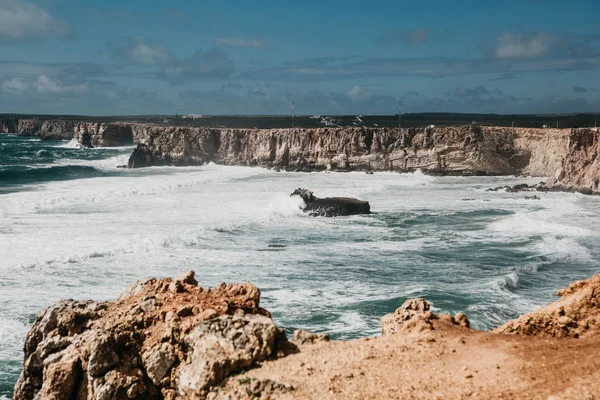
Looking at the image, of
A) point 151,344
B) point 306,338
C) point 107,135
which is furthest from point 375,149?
point 107,135

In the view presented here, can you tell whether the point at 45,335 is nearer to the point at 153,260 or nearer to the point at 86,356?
the point at 86,356

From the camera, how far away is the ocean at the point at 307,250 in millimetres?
19938

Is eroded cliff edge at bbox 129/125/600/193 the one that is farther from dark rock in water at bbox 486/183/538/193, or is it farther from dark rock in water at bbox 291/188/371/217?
dark rock in water at bbox 291/188/371/217

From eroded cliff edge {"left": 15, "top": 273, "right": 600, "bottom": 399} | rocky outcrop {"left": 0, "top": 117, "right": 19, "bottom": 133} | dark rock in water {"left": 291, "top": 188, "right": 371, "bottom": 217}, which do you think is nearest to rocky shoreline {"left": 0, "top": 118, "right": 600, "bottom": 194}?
dark rock in water {"left": 291, "top": 188, "right": 371, "bottom": 217}

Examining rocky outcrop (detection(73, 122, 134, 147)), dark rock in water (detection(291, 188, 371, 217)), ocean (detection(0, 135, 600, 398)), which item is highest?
rocky outcrop (detection(73, 122, 134, 147))

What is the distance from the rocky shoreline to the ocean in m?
10.6

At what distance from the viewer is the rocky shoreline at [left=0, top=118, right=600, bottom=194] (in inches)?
2175

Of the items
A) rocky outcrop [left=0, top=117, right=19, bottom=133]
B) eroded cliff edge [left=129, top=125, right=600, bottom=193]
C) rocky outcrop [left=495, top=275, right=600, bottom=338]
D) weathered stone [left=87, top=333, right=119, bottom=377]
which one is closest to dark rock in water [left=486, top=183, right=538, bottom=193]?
eroded cliff edge [left=129, top=125, right=600, bottom=193]

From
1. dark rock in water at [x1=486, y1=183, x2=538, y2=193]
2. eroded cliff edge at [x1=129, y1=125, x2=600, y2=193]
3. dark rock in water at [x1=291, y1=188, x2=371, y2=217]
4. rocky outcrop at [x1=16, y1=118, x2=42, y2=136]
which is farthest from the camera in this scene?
rocky outcrop at [x1=16, y1=118, x2=42, y2=136]

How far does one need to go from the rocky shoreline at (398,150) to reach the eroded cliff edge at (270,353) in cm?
4546

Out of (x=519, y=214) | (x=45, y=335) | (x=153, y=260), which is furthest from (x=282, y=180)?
(x=45, y=335)

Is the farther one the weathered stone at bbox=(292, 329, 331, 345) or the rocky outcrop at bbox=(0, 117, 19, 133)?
the rocky outcrop at bbox=(0, 117, 19, 133)

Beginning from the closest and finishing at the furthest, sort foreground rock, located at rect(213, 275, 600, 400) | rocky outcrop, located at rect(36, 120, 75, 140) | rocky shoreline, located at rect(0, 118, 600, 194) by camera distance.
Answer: foreground rock, located at rect(213, 275, 600, 400) < rocky shoreline, located at rect(0, 118, 600, 194) < rocky outcrop, located at rect(36, 120, 75, 140)

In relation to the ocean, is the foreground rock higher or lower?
higher
